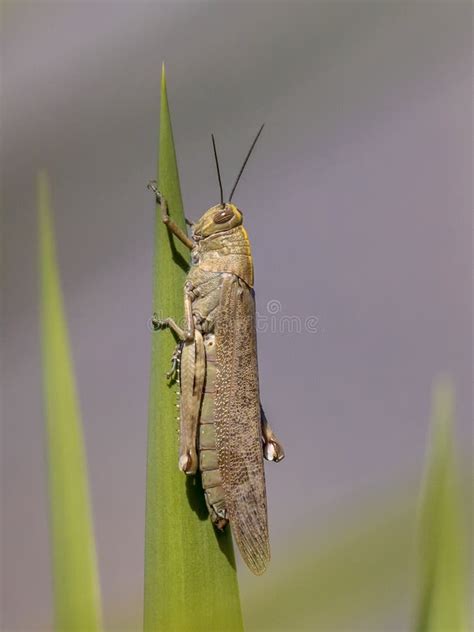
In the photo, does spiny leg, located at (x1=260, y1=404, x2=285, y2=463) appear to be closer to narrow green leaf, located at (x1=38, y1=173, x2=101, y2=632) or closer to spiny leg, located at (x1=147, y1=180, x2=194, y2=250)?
spiny leg, located at (x1=147, y1=180, x2=194, y2=250)

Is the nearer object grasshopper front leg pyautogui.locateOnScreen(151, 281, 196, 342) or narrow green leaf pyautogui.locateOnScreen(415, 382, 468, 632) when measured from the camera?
narrow green leaf pyautogui.locateOnScreen(415, 382, 468, 632)

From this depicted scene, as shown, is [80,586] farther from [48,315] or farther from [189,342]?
[189,342]

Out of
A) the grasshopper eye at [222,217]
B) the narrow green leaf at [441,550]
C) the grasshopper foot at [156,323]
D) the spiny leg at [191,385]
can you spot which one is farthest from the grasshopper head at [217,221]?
the narrow green leaf at [441,550]

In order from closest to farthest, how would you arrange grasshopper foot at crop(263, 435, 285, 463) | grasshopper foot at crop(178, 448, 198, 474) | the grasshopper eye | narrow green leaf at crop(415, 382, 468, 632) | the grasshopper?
narrow green leaf at crop(415, 382, 468, 632) < grasshopper foot at crop(178, 448, 198, 474) < the grasshopper < grasshopper foot at crop(263, 435, 285, 463) < the grasshopper eye

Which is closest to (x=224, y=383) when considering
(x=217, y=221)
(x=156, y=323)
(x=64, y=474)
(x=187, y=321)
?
(x=187, y=321)

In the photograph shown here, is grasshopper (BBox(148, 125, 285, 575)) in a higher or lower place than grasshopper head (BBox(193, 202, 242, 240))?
→ lower

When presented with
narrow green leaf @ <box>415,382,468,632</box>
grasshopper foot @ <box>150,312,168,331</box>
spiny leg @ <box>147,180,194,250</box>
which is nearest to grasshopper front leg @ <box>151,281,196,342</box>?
grasshopper foot @ <box>150,312,168,331</box>

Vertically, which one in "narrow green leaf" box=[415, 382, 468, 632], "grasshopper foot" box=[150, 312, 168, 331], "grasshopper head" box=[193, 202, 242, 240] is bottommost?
"narrow green leaf" box=[415, 382, 468, 632]

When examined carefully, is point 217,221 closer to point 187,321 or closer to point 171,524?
point 187,321
